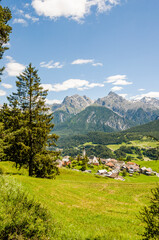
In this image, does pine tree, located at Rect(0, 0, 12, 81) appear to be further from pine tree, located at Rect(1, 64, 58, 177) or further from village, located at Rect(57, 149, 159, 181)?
village, located at Rect(57, 149, 159, 181)

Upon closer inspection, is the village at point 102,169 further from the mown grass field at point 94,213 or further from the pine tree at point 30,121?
the mown grass field at point 94,213

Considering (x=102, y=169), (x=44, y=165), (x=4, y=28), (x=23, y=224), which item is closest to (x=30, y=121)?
(x=44, y=165)

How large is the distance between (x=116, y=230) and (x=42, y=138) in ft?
54.1

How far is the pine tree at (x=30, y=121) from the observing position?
2334 centimetres

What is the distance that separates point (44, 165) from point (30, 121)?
25.1 ft

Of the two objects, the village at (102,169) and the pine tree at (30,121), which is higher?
the pine tree at (30,121)

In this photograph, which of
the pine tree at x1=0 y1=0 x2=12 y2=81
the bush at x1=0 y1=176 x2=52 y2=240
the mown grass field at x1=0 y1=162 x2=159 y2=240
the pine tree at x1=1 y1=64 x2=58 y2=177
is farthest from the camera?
the pine tree at x1=1 y1=64 x2=58 y2=177

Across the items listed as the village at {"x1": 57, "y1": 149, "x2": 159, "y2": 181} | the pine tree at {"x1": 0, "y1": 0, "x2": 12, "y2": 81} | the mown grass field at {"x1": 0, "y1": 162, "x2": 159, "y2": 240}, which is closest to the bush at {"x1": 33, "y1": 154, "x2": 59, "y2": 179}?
the mown grass field at {"x1": 0, "y1": 162, "x2": 159, "y2": 240}

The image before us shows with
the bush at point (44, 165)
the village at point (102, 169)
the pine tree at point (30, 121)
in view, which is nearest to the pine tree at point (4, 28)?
the pine tree at point (30, 121)

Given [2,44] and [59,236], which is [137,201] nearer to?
[59,236]

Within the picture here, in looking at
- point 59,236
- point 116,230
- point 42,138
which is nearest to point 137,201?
point 116,230

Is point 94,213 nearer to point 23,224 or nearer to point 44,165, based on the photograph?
point 23,224

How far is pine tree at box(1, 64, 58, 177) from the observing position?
76.6ft

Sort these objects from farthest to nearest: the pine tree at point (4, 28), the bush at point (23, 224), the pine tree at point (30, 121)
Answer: the pine tree at point (30, 121), the pine tree at point (4, 28), the bush at point (23, 224)
